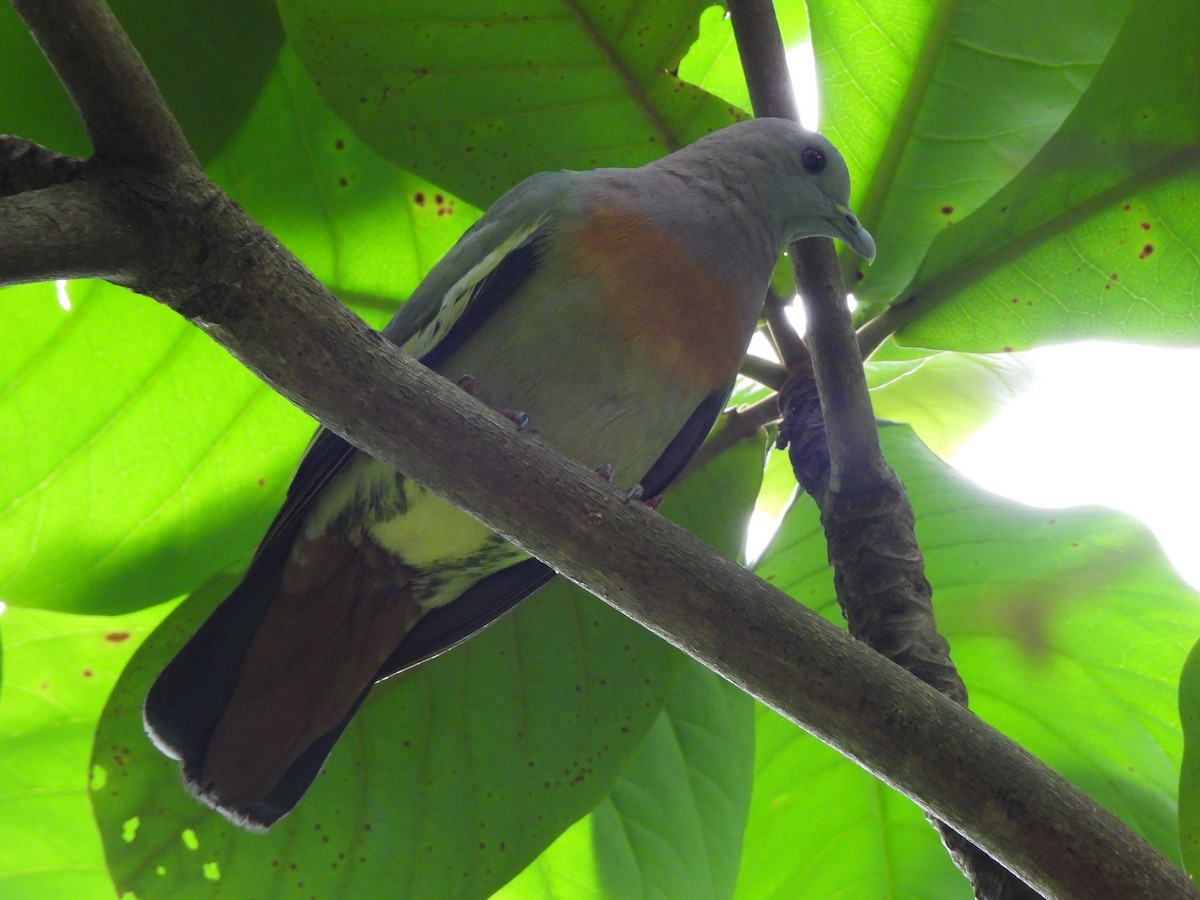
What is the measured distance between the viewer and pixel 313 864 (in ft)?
6.71

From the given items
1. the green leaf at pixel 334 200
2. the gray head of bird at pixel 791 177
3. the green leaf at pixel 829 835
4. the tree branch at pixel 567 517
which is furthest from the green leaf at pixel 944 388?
the tree branch at pixel 567 517

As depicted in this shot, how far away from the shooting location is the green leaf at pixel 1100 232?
1.94 meters

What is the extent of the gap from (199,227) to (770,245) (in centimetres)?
143

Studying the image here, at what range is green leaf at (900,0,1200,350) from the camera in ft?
6.35

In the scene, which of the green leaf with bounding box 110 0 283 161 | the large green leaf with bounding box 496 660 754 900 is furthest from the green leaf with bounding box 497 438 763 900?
the green leaf with bounding box 110 0 283 161

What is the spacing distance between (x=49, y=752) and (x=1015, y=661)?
1900 mm

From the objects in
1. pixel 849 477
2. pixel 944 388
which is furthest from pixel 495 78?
A: pixel 944 388

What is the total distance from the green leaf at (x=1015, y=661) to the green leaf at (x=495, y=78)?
0.84m

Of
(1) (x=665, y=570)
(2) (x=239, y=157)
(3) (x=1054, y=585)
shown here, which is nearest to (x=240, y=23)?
(2) (x=239, y=157)

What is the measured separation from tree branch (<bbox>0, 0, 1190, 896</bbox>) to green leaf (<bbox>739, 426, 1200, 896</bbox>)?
1.04m

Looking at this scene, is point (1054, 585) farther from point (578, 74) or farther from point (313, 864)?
point (313, 864)

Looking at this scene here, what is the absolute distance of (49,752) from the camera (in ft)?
7.22

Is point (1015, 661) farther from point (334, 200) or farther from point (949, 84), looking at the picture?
point (334, 200)

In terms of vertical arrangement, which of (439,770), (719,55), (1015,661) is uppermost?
(719,55)
